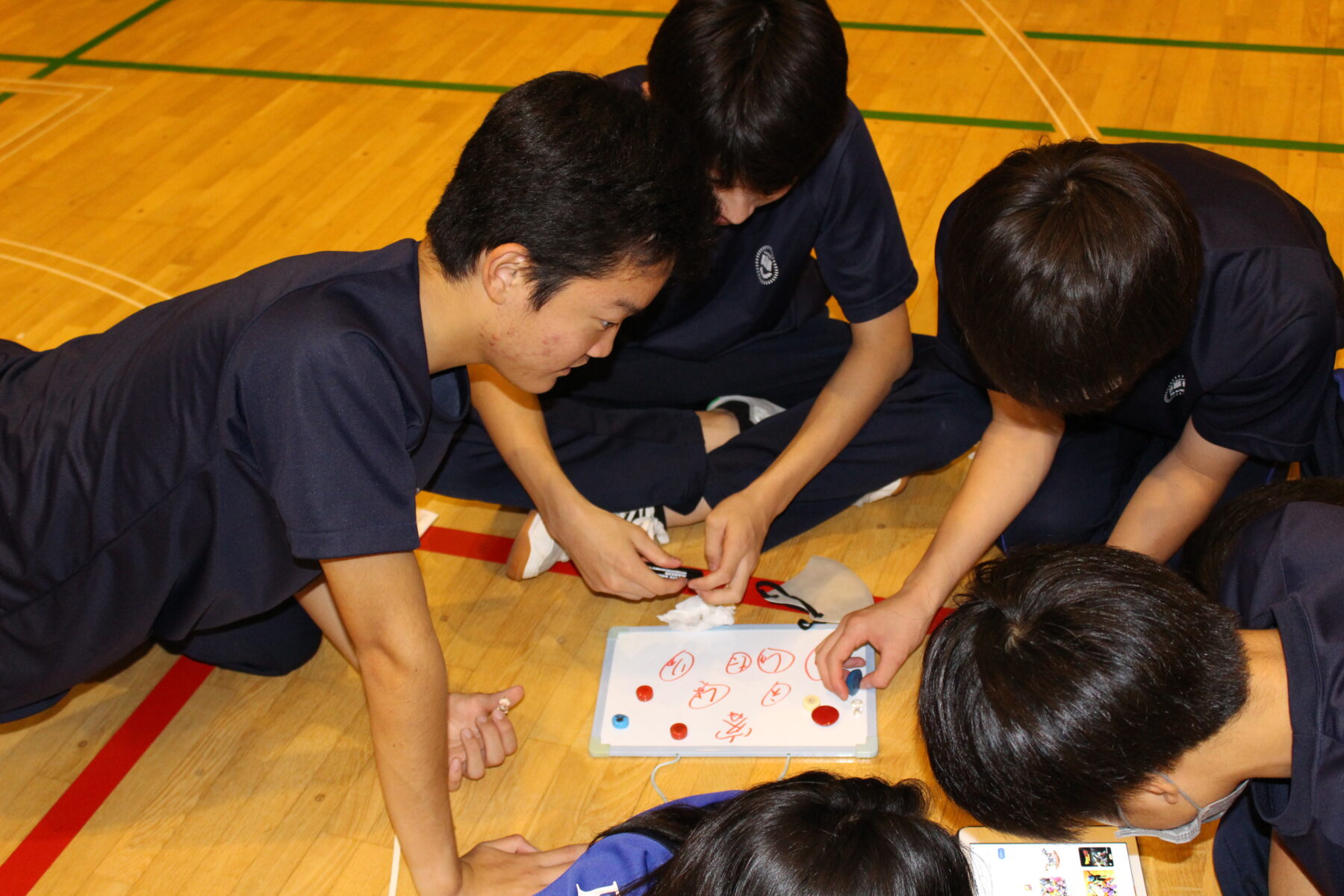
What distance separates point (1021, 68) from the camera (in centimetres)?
328

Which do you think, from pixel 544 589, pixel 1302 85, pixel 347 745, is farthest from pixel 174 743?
pixel 1302 85

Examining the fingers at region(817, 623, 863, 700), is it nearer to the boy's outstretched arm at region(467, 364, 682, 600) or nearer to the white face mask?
the boy's outstretched arm at region(467, 364, 682, 600)

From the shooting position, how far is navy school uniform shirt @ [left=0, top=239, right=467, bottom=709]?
3.77 ft

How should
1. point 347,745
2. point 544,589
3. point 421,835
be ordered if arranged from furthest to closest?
point 544,589
point 347,745
point 421,835

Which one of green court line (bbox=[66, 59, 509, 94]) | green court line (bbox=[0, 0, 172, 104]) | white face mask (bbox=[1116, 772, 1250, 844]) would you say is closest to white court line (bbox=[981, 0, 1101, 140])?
green court line (bbox=[66, 59, 509, 94])

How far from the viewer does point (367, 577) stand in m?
1.18

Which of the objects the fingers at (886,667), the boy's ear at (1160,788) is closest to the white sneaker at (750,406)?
the fingers at (886,667)

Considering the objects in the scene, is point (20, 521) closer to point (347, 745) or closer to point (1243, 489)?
point (347, 745)

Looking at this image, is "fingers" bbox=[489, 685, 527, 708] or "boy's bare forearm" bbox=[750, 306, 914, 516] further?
"boy's bare forearm" bbox=[750, 306, 914, 516]

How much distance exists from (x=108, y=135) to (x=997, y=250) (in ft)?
9.37

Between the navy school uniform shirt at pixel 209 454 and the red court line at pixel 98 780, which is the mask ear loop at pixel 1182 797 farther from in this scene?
the red court line at pixel 98 780

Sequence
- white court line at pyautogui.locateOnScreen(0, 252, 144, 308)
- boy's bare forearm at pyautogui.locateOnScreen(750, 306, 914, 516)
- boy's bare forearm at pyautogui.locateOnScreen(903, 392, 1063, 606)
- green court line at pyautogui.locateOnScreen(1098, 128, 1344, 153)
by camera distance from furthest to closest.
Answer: green court line at pyautogui.locateOnScreen(1098, 128, 1344, 153)
white court line at pyautogui.locateOnScreen(0, 252, 144, 308)
boy's bare forearm at pyautogui.locateOnScreen(750, 306, 914, 516)
boy's bare forearm at pyautogui.locateOnScreen(903, 392, 1063, 606)

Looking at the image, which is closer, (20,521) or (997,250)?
(997,250)

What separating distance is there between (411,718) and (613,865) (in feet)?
0.90
